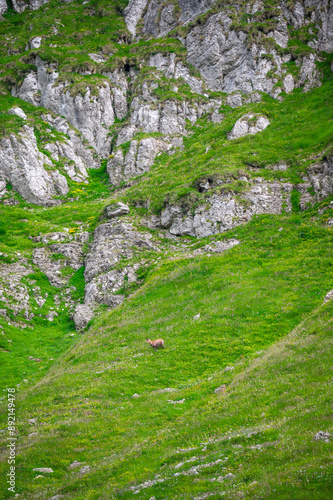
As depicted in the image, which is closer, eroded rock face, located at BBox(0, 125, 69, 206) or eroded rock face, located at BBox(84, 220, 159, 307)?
eroded rock face, located at BBox(84, 220, 159, 307)

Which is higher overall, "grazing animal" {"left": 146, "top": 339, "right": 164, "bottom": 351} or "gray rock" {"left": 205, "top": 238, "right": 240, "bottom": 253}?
"gray rock" {"left": 205, "top": 238, "right": 240, "bottom": 253}

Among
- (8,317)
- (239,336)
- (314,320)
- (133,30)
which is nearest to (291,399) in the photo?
(314,320)

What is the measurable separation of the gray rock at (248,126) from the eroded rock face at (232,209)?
1974 cm

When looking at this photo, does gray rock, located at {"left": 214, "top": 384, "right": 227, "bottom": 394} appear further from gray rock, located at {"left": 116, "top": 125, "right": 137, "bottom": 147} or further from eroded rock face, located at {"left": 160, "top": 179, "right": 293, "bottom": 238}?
gray rock, located at {"left": 116, "top": 125, "right": 137, "bottom": 147}

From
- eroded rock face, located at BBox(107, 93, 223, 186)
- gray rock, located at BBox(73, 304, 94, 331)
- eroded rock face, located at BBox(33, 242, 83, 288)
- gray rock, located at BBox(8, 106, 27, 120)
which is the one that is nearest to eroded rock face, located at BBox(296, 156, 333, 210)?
gray rock, located at BBox(73, 304, 94, 331)

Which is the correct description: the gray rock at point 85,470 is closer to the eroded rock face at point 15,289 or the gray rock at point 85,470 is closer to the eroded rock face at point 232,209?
the eroded rock face at point 15,289

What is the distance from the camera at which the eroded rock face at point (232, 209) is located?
48.7m

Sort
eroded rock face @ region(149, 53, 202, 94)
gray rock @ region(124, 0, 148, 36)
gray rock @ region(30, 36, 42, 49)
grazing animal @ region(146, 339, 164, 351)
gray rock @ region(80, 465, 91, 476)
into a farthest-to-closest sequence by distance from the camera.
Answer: gray rock @ region(124, 0, 148, 36) < gray rock @ region(30, 36, 42, 49) < eroded rock face @ region(149, 53, 202, 94) < grazing animal @ region(146, 339, 164, 351) < gray rock @ region(80, 465, 91, 476)

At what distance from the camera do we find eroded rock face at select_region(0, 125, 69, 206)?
75062mm

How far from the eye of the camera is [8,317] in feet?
133

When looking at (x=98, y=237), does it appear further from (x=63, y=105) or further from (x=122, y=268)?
(x=63, y=105)

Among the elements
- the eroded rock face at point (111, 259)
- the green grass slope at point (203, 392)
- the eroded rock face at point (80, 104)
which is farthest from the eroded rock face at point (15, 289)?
the eroded rock face at point (80, 104)

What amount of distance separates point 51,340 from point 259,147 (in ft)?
156

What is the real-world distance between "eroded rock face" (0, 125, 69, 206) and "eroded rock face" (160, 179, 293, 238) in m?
38.8
